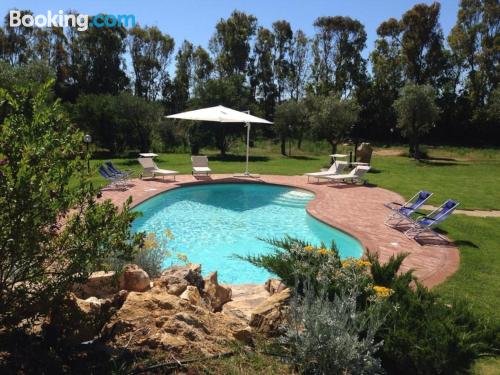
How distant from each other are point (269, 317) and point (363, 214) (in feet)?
25.4

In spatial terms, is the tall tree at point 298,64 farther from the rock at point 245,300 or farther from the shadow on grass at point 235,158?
the rock at point 245,300

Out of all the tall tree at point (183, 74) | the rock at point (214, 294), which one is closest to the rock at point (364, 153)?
the rock at point (214, 294)

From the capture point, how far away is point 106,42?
4088 centimetres

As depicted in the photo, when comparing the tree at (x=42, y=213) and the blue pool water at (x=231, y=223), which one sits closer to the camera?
the tree at (x=42, y=213)

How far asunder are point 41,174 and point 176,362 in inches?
69.1

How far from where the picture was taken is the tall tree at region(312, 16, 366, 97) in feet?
148

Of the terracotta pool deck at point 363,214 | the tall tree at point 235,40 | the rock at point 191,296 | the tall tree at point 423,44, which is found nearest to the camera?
the rock at point 191,296

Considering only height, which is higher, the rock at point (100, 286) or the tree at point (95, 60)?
the tree at point (95, 60)

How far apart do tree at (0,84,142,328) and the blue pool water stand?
473 centimetres

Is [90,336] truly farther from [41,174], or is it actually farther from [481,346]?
[481,346]

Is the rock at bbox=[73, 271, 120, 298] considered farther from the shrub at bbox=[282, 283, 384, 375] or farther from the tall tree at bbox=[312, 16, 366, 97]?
the tall tree at bbox=[312, 16, 366, 97]

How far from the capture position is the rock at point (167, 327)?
11.2 ft

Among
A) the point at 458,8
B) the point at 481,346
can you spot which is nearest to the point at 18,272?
the point at 481,346

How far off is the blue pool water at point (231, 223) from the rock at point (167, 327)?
347 cm
